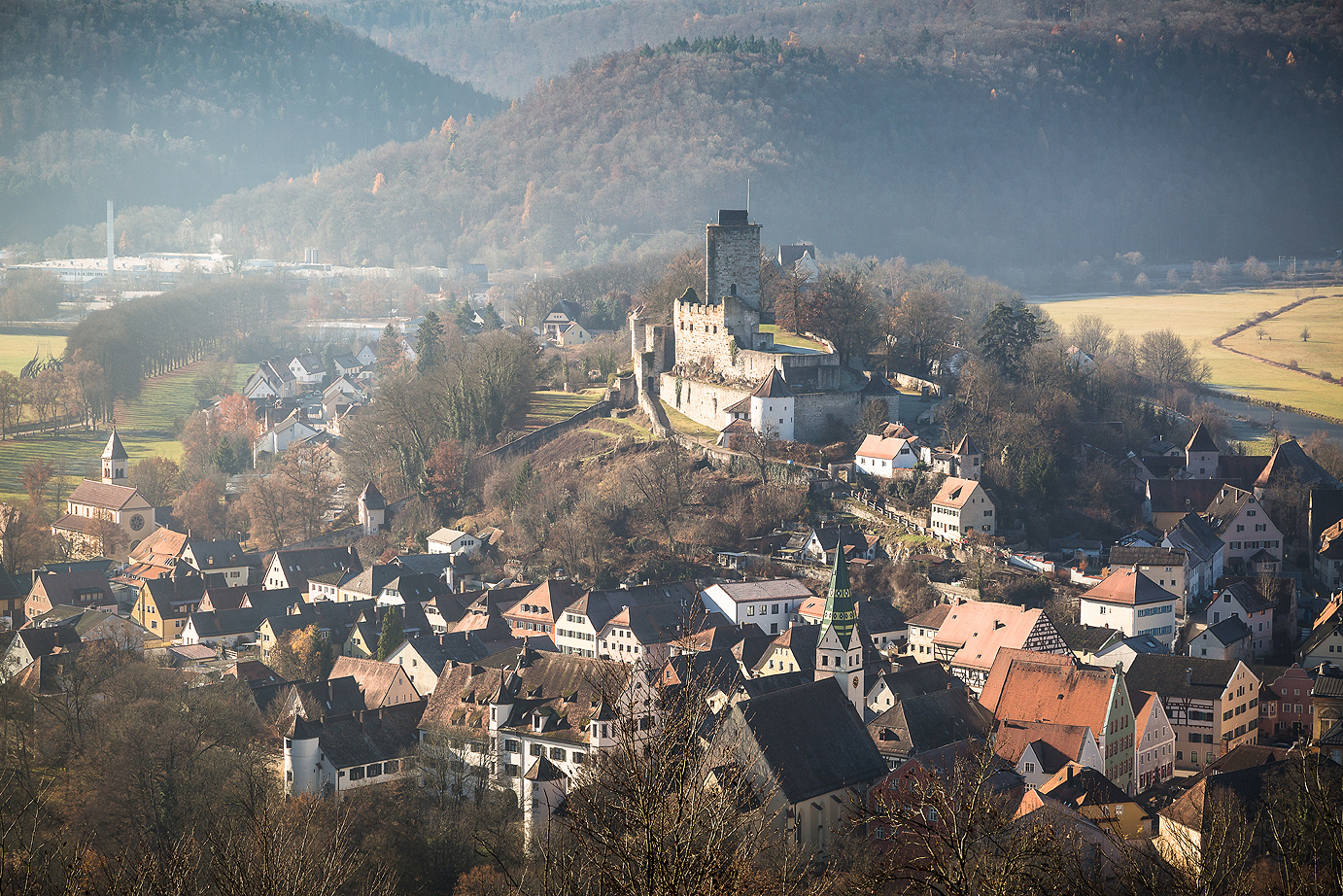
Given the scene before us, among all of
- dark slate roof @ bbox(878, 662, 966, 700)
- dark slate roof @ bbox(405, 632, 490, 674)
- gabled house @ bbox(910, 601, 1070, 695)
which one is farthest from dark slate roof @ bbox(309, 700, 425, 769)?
gabled house @ bbox(910, 601, 1070, 695)

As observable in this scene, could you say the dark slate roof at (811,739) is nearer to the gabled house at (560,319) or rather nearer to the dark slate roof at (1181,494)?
the dark slate roof at (1181,494)

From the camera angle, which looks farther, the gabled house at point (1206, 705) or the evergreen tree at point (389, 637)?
the evergreen tree at point (389, 637)

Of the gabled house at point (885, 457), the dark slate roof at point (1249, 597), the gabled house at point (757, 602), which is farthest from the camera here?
the gabled house at point (885, 457)

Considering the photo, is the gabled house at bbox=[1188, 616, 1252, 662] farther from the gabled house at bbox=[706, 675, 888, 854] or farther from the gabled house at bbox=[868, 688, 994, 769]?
the gabled house at bbox=[706, 675, 888, 854]

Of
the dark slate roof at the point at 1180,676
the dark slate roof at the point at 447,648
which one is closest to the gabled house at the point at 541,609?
the dark slate roof at the point at 447,648

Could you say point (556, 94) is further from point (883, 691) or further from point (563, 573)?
point (883, 691)

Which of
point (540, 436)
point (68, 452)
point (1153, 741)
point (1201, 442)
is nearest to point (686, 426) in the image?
point (540, 436)

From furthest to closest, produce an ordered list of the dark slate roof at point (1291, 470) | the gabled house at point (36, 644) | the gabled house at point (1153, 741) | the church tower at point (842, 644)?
the dark slate roof at point (1291, 470), the gabled house at point (36, 644), the gabled house at point (1153, 741), the church tower at point (842, 644)
